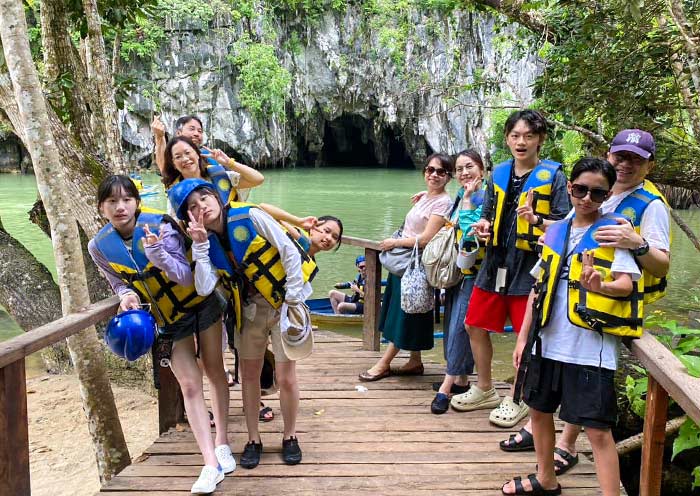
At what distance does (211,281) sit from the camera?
2.38 meters

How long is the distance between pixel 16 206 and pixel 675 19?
19038mm

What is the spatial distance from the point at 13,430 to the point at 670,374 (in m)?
2.11

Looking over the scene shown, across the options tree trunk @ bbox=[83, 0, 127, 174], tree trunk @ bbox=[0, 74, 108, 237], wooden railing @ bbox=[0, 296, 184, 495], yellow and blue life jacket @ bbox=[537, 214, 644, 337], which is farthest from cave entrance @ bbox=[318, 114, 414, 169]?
wooden railing @ bbox=[0, 296, 184, 495]

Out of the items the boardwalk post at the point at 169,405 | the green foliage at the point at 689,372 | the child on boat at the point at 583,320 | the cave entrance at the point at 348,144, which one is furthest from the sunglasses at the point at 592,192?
the cave entrance at the point at 348,144

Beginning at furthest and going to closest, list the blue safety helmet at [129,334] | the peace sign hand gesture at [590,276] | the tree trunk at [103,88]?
the tree trunk at [103,88]
the blue safety helmet at [129,334]
the peace sign hand gesture at [590,276]

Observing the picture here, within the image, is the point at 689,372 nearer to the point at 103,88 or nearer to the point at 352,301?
the point at 103,88

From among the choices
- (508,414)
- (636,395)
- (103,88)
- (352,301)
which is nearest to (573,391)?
(508,414)

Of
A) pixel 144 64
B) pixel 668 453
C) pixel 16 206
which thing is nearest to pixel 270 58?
pixel 144 64

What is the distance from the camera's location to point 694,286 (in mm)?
10953

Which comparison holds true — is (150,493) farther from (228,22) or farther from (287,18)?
(287,18)

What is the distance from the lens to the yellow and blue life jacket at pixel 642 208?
2113 millimetres

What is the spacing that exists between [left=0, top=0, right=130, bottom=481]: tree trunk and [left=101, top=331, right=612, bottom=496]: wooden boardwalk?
1.92 feet

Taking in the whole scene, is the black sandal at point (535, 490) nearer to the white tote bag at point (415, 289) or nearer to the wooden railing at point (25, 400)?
the wooden railing at point (25, 400)

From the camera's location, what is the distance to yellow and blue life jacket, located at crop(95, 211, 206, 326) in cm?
240
